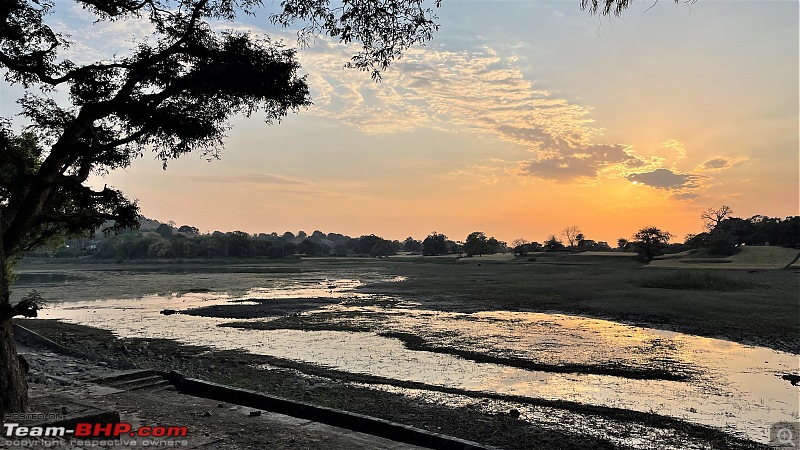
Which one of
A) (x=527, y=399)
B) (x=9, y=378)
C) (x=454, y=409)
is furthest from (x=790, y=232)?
(x=9, y=378)

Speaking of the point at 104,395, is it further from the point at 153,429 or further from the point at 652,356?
the point at 652,356

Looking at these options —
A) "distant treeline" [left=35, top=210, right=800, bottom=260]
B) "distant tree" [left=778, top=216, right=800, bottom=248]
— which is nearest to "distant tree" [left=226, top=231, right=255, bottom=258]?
"distant treeline" [left=35, top=210, right=800, bottom=260]

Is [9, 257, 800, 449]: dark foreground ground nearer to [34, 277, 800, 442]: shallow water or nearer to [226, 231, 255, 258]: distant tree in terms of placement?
[34, 277, 800, 442]: shallow water

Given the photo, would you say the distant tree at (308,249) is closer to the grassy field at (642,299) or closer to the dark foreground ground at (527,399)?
the grassy field at (642,299)

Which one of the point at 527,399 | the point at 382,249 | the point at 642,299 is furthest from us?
the point at 382,249

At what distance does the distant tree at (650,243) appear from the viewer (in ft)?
298

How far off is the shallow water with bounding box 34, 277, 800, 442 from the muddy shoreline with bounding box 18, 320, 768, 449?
102 cm

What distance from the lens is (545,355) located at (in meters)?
20.7

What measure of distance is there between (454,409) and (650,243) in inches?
3547

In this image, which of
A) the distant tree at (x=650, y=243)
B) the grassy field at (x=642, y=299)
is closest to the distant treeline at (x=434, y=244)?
the distant tree at (x=650, y=243)

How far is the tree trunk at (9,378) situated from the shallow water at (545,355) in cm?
1086

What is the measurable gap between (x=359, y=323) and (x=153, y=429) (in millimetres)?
21289

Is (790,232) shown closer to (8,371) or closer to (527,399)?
(527,399)

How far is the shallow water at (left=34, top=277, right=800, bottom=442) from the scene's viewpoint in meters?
14.5
